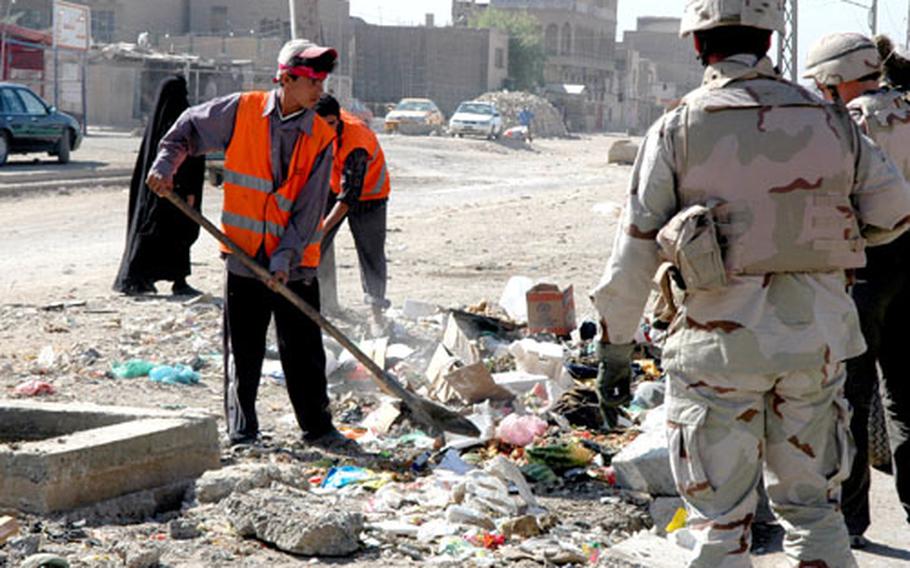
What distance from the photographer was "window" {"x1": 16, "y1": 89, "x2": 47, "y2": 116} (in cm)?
2464

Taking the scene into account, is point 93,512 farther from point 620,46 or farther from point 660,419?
point 620,46

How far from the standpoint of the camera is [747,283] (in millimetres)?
3562

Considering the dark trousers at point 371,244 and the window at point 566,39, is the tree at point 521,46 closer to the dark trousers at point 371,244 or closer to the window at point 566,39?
the window at point 566,39

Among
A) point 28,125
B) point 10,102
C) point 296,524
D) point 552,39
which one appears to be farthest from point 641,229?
point 552,39

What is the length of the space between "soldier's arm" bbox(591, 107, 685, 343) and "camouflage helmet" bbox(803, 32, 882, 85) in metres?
1.61

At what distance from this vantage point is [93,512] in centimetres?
499

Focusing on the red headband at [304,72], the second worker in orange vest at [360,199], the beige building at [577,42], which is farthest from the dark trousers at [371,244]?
the beige building at [577,42]

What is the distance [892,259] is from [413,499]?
2017mm

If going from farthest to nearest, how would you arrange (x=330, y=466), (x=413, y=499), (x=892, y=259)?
(x=330, y=466), (x=413, y=499), (x=892, y=259)

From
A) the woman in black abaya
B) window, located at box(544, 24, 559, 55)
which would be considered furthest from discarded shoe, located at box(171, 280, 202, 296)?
window, located at box(544, 24, 559, 55)

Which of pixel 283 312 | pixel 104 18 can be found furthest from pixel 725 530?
pixel 104 18

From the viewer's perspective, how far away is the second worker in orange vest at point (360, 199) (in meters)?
8.55

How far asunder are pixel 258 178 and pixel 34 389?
1.93 meters

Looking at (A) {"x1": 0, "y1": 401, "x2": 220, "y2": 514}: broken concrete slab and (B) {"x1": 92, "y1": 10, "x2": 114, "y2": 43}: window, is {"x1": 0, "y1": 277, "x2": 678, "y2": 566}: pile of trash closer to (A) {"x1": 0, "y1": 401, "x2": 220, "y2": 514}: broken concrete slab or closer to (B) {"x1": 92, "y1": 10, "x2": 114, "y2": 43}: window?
(A) {"x1": 0, "y1": 401, "x2": 220, "y2": 514}: broken concrete slab
